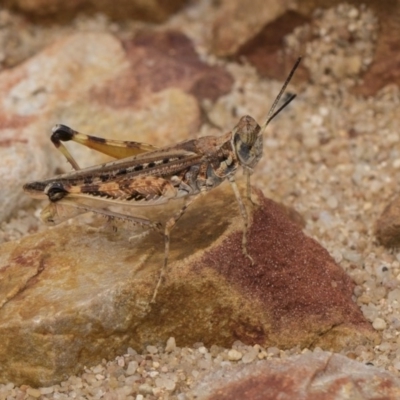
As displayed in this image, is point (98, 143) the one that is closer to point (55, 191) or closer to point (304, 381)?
point (55, 191)

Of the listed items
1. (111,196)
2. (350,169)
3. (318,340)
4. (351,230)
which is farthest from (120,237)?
(350,169)

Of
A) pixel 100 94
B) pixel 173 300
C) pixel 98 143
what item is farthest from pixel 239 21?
pixel 173 300

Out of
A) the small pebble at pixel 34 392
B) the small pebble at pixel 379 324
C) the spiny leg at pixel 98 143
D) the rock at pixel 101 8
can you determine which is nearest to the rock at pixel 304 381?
the small pebble at pixel 379 324

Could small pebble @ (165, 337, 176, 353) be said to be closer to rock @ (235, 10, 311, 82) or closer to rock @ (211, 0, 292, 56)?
rock @ (235, 10, 311, 82)

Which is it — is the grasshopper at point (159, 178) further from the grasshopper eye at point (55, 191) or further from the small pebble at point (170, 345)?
the small pebble at point (170, 345)

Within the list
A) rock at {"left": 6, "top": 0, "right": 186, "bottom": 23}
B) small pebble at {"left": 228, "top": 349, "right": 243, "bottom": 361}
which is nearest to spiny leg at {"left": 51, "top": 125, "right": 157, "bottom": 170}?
small pebble at {"left": 228, "top": 349, "right": 243, "bottom": 361}

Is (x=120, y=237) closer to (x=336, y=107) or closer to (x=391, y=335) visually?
(x=391, y=335)

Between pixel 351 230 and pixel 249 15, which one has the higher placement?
pixel 249 15
